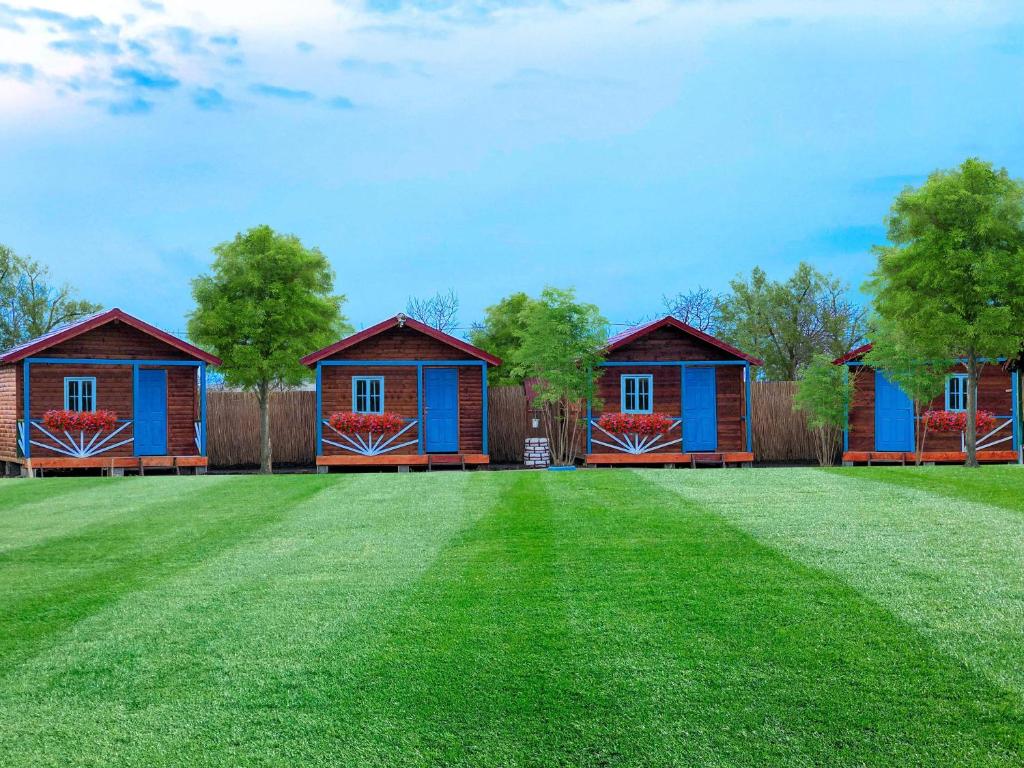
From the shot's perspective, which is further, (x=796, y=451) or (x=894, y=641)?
(x=796, y=451)

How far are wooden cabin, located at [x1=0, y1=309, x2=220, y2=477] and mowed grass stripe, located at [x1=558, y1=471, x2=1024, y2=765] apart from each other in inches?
741

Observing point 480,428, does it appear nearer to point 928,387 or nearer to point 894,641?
point 928,387

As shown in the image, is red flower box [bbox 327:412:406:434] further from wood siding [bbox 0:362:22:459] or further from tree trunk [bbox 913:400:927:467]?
tree trunk [bbox 913:400:927:467]

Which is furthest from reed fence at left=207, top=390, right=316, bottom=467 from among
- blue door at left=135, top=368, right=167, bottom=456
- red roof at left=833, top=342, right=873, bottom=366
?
red roof at left=833, top=342, right=873, bottom=366

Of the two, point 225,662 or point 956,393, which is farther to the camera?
point 956,393

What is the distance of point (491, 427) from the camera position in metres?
26.8

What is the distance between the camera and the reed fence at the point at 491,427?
2652cm

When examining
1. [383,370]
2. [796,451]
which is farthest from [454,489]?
[796,451]

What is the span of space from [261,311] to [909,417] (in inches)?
717

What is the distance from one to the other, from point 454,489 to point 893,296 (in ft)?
42.7

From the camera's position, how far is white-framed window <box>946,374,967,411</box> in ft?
80.6

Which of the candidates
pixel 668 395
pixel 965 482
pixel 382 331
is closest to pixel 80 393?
pixel 382 331

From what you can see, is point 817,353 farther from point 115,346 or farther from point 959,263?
point 115,346

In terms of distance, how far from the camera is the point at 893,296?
20.3m
